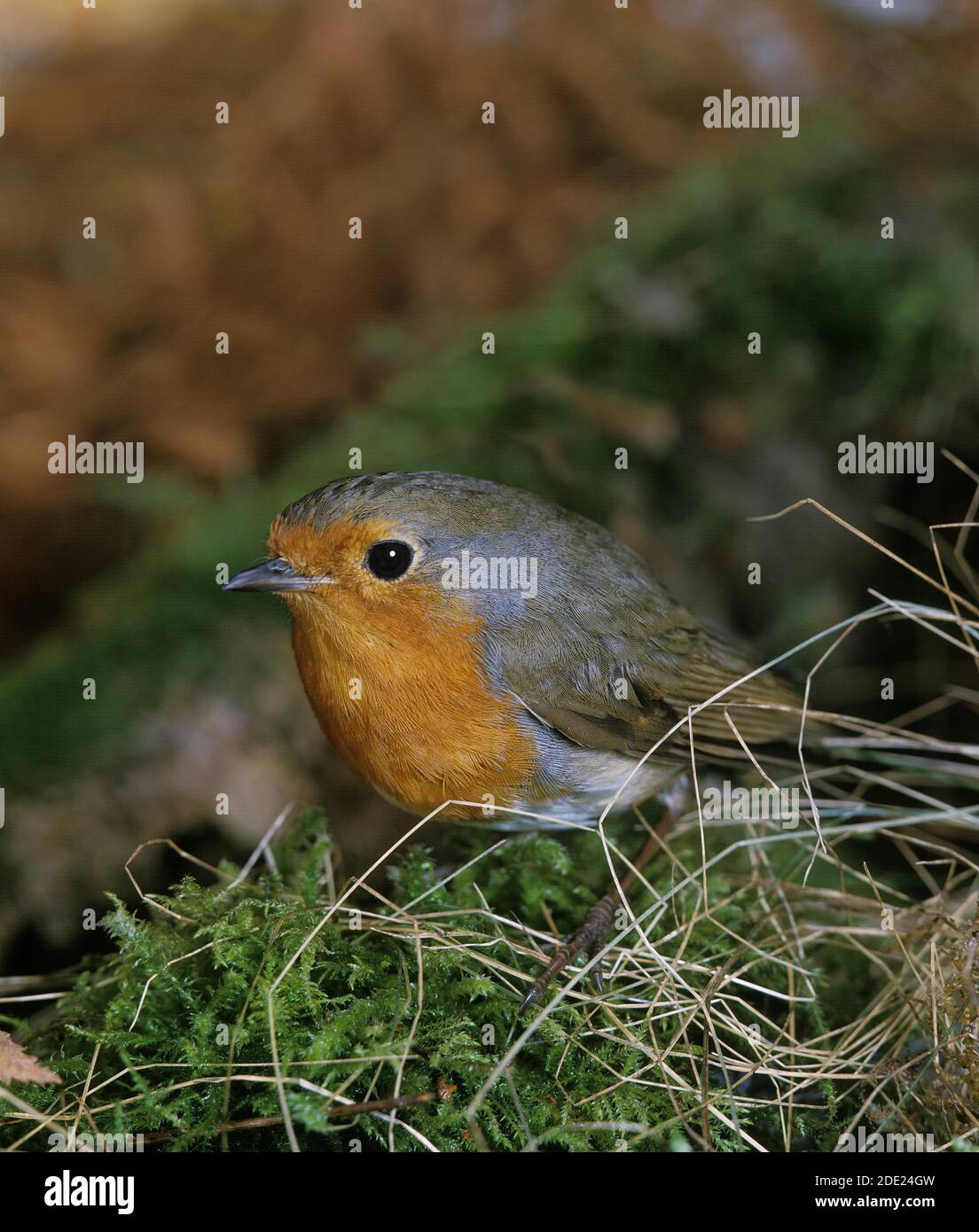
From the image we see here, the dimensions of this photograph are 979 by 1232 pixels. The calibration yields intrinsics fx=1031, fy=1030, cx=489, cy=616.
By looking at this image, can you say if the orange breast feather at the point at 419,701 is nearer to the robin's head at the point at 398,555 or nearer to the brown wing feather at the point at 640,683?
the robin's head at the point at 398,555

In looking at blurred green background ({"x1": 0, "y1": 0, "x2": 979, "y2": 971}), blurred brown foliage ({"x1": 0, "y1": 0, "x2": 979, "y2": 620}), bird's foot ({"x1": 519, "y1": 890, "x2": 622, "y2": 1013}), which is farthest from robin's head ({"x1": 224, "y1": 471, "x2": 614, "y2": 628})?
blurred brown foliage ({"x1": 0, "y1": 0, "x2": 979, "y2": 620})

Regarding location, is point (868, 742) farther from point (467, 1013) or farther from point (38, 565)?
point (38, 565)

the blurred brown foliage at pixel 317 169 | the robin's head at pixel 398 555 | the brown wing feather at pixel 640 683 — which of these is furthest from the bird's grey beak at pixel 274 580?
the blurred brown foliage at pixel 317 169

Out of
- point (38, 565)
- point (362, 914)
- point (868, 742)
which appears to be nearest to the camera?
point (362, 914)

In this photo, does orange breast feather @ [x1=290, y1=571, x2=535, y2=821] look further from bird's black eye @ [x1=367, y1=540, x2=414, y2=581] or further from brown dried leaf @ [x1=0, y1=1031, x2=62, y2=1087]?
brown dried leaf @ [x1=0, y1=1031, x2=62, y2=1087]

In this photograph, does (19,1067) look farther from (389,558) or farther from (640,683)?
(640,683)
